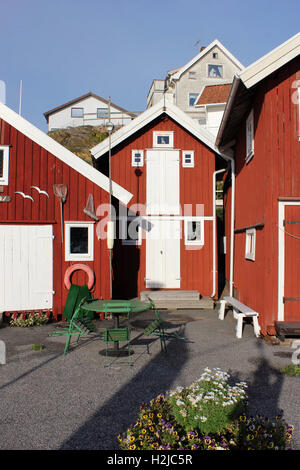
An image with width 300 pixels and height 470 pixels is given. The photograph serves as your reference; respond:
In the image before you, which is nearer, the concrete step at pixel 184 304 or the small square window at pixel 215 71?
the concrete step at pixel 184 304

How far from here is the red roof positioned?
106 ft

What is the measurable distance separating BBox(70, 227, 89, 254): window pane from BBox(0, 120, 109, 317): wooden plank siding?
0.92 feet

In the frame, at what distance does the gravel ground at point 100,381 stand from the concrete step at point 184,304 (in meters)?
3.19

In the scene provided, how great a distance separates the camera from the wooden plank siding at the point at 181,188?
1427cm

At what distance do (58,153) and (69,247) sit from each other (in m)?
2.64

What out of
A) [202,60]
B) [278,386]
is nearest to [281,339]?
[278,386]

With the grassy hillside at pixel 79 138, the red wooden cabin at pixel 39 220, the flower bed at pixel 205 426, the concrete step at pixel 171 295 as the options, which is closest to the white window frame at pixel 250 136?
the red wooden cabin at pixel 39 220

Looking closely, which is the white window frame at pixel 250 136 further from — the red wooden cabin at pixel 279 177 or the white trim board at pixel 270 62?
the white trim board at pixel 270 62

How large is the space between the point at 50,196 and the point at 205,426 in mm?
8417

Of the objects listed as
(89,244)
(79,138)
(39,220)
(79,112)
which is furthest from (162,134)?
(79,112)

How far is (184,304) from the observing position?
42.9 feet

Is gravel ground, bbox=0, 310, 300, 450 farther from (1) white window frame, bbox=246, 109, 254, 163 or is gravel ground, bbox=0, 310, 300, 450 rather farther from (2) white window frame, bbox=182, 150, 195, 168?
(2) white window frame, bbox=182, 150, 195, 168

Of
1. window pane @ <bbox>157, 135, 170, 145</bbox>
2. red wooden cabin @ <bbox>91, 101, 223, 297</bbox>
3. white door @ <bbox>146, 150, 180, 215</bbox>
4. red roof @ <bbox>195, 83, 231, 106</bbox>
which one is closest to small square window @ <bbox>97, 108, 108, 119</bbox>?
red roof @ <bbox>195, 83, 231, 106</bbox>

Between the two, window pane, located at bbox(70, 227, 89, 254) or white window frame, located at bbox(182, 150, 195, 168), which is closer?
window pane, located at bbox(70, 227, 89, 254)
